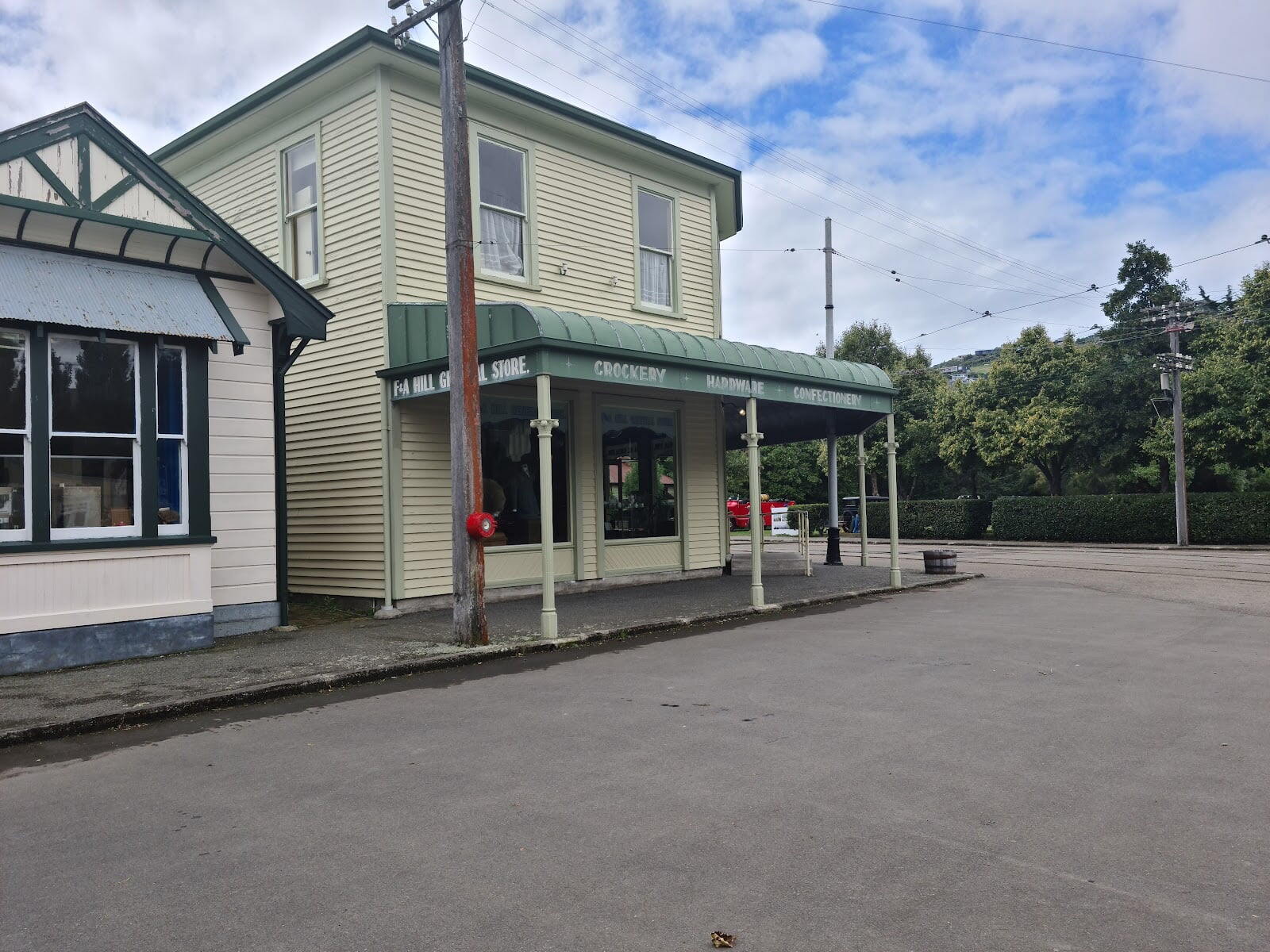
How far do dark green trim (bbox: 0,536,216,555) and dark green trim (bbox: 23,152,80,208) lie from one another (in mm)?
3296

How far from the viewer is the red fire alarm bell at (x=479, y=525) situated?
33.3 ft

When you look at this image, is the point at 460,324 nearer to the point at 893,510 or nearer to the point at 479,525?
the point at 479,525

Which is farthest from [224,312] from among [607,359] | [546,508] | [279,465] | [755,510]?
[755,510]

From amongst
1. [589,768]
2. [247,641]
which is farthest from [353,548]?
[589,768]

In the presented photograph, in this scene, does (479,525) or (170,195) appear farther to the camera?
(170,195)

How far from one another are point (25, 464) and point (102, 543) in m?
1.00

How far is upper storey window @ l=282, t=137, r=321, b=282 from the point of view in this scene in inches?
566

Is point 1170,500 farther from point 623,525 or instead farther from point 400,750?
point 400,750

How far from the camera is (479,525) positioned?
1015 cm

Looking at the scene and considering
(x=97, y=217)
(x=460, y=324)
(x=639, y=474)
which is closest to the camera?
(x=97, y=217)

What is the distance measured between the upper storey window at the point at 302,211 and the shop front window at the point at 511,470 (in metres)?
3.31

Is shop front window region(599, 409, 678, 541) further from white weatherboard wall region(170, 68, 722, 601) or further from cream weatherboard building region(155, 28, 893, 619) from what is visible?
white weatherboard wall region(170, 68, 722, 601)

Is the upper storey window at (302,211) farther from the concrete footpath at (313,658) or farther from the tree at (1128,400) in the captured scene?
the tree at (1128,400)

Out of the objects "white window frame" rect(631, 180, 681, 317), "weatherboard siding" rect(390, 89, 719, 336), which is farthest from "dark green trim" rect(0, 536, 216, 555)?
"white window frame" rect(631, 180, 681, 317)
